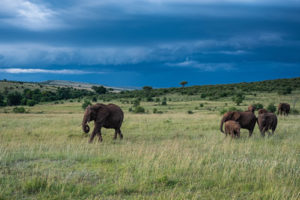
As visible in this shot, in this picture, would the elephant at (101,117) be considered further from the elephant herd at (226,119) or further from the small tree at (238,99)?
the small tree at (238,99)

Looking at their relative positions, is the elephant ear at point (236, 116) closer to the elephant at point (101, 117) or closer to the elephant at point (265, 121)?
the elephant at point (265, 121)

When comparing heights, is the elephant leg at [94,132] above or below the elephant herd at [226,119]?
below

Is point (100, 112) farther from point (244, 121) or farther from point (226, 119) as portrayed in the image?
point (244, 121)

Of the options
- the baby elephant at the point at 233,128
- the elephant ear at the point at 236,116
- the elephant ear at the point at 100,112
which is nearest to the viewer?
the baby elephant at the point at 233,128

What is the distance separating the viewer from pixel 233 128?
13.7 meters

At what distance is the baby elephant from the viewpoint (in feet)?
44.6

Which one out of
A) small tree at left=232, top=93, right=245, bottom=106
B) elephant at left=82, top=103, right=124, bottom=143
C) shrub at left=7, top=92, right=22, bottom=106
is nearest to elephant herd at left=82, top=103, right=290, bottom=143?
elephant at left=82, top=103, right=124, bottom=143

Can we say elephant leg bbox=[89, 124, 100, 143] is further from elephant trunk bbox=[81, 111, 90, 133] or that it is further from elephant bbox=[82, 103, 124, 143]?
elephant trunk bbox=[81, 111, 90, 133]

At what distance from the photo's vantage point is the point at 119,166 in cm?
779

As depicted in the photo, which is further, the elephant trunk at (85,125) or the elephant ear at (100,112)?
the elephant ear at (100,112)

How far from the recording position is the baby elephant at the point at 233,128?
13.6m

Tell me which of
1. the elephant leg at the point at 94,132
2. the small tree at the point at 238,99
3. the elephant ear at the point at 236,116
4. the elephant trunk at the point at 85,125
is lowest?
the elephant leg at the point at 94,132

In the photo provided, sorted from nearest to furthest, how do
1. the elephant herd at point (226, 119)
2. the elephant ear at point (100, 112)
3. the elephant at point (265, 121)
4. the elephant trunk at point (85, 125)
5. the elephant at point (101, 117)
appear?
the elephant trunk at point (85, 125) → the elephant at point (101, 117) → the elephant herd at point (226, 119) → the elephant ear at point (100, 112) → the elephant at point (265, 121)

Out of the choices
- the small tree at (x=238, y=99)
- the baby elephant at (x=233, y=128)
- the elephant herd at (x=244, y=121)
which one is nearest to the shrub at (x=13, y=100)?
the small tree at (x=238, y=99)
